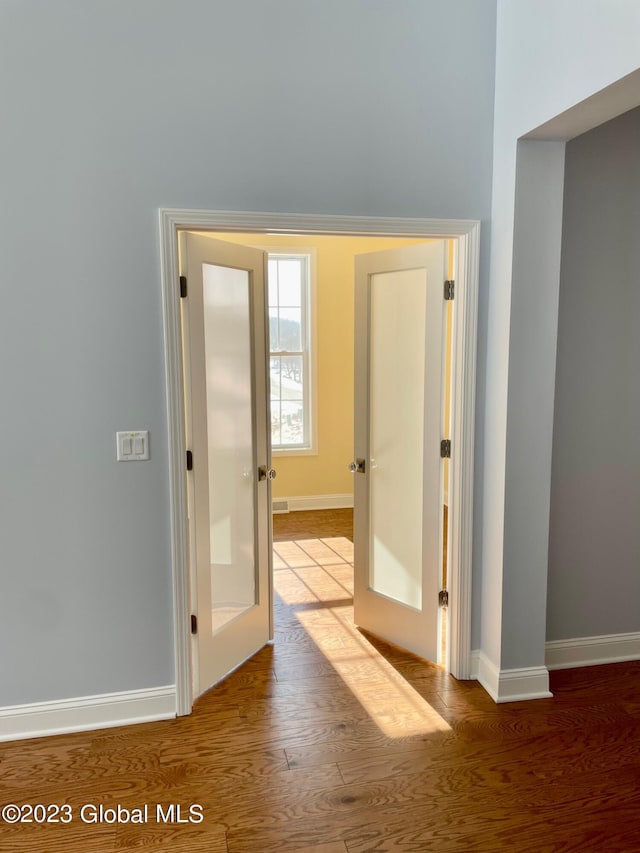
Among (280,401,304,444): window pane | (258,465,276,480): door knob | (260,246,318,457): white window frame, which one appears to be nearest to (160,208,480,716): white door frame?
(258,465,276,480): door knob

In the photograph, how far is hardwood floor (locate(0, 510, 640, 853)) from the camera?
2.14m

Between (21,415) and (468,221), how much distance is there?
2.08m

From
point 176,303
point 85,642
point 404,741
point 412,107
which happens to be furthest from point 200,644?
point 412,107

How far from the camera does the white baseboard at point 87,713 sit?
8.71ft

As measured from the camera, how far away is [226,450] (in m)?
3.08

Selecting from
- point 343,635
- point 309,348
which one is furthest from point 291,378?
point 343,635

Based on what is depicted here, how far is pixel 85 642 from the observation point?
2.70 meters

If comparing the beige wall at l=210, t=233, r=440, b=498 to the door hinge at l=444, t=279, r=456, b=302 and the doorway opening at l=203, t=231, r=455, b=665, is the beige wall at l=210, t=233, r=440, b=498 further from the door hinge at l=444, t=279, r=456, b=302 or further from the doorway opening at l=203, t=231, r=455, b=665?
the door hinge at l=444, t=279, r=456, b=302

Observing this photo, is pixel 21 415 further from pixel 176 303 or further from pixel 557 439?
pixel 557 439

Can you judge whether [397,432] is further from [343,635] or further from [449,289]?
[343,635]

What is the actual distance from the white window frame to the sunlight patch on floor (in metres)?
1.23

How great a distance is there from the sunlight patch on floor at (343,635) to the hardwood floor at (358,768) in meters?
0.02

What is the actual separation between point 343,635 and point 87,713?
144cm

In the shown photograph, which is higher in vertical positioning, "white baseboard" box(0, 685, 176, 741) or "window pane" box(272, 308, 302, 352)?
"window pane" box(272, 308, 302, 352)
